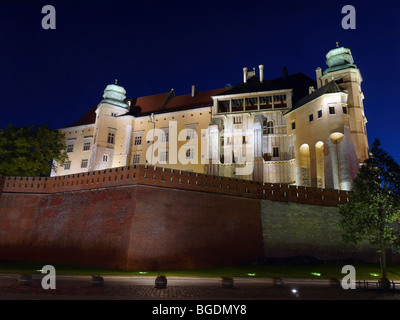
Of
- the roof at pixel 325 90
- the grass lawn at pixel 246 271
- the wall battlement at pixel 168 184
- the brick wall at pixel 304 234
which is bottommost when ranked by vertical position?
the grass lawn at pixel 246 271

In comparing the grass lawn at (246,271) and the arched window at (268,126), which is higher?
the arched window at (268,126)

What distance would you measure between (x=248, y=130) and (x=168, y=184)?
73.3ft

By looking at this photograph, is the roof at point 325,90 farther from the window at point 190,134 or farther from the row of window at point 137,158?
the row of window at point 137,158

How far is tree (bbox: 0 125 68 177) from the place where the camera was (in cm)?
3731

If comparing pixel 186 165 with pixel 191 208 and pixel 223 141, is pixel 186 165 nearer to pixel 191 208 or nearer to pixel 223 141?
pixel 223 141

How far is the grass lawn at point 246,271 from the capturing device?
21.6 meters

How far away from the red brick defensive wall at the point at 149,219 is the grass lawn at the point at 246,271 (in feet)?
3.57

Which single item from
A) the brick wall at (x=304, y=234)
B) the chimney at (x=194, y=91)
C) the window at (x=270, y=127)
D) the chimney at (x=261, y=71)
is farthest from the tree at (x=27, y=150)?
the chimney at (x=261, y=71)

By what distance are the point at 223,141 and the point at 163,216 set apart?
77.8 ft

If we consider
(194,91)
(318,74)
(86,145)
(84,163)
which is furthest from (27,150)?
(318,74)

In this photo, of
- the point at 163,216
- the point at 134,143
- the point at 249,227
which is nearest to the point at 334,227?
the point at 249,227

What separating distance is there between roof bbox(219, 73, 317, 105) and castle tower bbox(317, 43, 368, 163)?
3.01m

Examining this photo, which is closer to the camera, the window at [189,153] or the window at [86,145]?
the window at [189,153]

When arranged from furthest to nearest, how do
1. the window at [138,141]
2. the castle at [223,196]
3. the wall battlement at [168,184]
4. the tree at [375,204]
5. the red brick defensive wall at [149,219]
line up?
the window at [138,141] → the wall battlement at [168,184] → the castle at [223,196] → the red brick defensive wall at [149,219] → the tree at [375,204]
